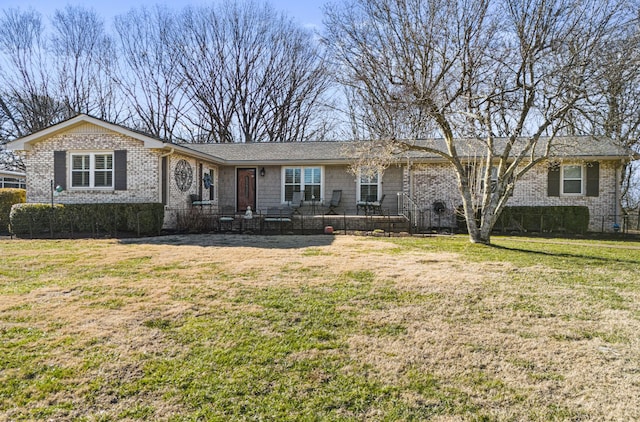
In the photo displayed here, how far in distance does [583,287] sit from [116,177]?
1183cm

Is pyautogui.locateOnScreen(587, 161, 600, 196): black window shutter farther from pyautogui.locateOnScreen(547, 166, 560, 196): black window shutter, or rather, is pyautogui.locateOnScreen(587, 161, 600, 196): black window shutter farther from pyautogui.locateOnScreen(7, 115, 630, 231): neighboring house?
pyautogui.locateOnScreen(547, 166, 560, 196): black window shutter

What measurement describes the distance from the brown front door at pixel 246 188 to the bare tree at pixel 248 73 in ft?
44.5

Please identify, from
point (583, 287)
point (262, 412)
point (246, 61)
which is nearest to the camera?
point (262, 412)

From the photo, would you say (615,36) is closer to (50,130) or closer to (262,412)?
(262,412)

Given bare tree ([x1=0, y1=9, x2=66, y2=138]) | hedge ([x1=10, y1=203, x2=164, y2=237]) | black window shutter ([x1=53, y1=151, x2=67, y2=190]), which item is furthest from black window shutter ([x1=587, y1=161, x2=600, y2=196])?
bare tree ([x1=0, y1=9, x2=66, y2=138])

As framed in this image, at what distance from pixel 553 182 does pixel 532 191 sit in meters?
0.75

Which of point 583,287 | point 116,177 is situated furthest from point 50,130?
point 583,287

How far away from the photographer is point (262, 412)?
2479 mm

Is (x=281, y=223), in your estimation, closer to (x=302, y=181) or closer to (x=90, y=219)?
(x=302, y=181)

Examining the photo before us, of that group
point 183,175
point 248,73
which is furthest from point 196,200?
point 248,73

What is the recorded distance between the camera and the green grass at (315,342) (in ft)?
8.44

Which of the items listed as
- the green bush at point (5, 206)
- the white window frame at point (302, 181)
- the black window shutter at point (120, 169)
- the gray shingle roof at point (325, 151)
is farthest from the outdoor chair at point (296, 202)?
the green bush at point (5, 206)

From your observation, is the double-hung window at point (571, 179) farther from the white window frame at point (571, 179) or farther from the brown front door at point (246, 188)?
the brown front door at point (246, 188)

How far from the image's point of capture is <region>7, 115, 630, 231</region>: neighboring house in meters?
11.9
